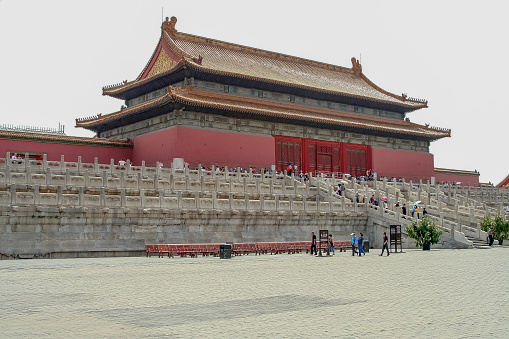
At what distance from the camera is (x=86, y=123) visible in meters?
46.1

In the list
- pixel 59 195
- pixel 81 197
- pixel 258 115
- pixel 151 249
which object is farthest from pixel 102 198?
pixel 258 115

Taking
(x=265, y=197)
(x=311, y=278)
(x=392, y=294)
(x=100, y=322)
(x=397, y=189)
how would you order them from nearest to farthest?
(x=100, y=322) < (x=392, y=294) < (x=311, y=278) < (x=265, y=197) < (x=397, y=189)

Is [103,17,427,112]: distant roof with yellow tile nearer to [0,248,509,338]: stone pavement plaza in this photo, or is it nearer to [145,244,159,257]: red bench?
[145,244,159,257]: red bench

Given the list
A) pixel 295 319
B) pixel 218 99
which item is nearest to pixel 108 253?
pixel 295 319

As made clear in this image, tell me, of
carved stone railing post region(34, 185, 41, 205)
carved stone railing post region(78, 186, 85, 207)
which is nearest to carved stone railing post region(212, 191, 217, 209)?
carved stone railing post region(78, 186, 85, 207)

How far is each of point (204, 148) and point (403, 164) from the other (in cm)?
1930

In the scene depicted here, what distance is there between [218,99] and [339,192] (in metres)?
11.8

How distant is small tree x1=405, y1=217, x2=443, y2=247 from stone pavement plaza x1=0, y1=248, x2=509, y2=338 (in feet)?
29.8

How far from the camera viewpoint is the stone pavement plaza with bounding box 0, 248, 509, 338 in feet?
29.5

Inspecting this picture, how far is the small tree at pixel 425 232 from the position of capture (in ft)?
92.2

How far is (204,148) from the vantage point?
4041 centimetres

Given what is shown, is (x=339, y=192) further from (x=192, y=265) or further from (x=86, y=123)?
(x=86, y=123)

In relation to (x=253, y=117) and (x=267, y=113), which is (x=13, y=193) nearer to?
(x=267, y=113)

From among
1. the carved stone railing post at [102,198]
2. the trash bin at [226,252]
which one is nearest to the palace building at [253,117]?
the carved stone railing post at [102,198]
